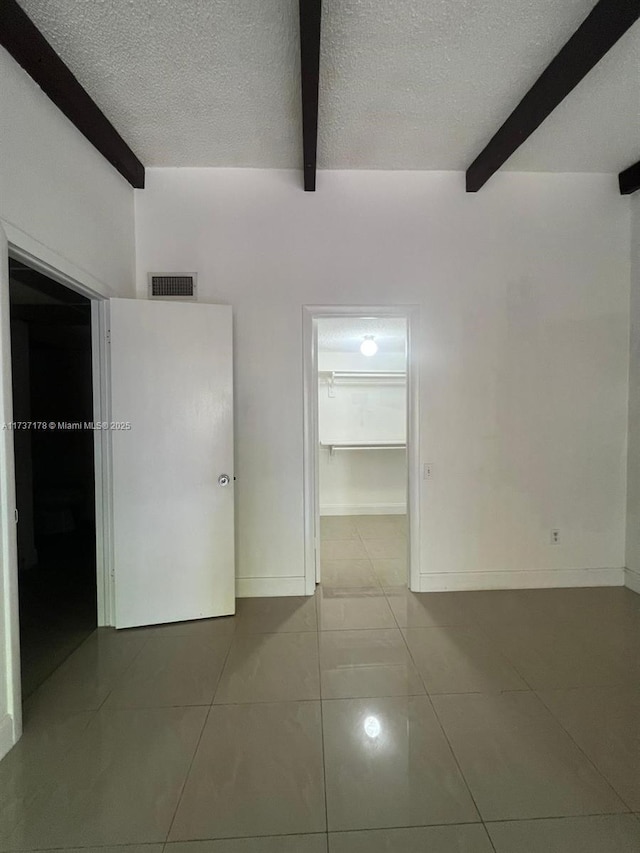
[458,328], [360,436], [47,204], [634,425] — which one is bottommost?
[360,436]

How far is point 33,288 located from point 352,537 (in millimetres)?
3500

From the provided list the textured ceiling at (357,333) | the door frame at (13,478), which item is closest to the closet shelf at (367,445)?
the textured ceiling at (357,333)

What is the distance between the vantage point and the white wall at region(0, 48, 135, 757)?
1.49 metres

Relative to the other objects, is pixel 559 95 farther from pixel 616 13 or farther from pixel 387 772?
pixel 387 772

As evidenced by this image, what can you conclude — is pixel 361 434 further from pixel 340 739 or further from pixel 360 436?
pixel 340 739

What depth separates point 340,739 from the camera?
150 cm

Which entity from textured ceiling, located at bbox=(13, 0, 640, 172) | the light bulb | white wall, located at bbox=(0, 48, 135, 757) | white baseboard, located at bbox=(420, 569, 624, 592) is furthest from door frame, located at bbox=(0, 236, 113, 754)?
white baseboard, located at bbox=(420, 569, 624, 592)

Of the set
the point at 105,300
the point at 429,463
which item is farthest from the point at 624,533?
the point at 105,300

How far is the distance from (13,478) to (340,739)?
1717 mm

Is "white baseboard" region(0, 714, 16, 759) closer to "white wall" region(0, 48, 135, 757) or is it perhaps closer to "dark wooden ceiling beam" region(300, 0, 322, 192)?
"white wall" region(0, 48, 135, 757)

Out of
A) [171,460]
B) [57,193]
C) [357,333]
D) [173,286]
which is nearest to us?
[57,193]

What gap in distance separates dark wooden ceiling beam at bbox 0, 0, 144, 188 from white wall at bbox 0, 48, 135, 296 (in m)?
0.04

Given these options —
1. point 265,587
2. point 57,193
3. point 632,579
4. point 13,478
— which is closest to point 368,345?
point 265,587

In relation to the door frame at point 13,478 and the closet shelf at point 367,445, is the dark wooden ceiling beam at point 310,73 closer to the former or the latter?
the door frame at point 13,478
